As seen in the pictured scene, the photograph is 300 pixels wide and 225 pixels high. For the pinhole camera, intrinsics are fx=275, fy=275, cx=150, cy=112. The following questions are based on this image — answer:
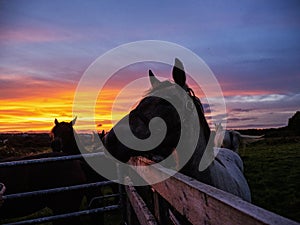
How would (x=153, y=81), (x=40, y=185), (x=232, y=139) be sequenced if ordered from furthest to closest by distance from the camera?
1. (x=232, y=139)
2. (x=40, y=185)
3. (x=153, y=81)

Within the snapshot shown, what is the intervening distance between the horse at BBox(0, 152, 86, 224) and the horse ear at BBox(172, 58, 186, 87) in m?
2.87

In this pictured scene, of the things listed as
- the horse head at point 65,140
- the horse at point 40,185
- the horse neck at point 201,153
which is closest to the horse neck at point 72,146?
the horse head at point 65,140

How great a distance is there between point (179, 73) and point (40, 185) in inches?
128

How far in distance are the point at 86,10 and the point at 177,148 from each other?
779 cm

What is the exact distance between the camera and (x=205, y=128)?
2918 millimetres

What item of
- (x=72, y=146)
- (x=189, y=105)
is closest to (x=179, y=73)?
(x=189, y=105)

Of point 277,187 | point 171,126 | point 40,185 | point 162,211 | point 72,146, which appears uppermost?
point 171,126

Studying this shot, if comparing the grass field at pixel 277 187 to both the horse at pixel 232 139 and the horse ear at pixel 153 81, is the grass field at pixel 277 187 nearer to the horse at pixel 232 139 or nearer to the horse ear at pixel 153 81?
the horse at pixel 232 139

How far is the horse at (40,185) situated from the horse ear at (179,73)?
2.87 m

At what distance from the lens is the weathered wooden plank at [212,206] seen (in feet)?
2.47

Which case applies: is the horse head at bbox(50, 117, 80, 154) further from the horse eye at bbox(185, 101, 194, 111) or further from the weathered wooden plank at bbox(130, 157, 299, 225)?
the weathered wooden plank at bbox(130, 157, 299, 225)

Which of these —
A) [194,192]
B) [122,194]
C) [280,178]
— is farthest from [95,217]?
[280,178]

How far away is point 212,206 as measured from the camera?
1.01 metres

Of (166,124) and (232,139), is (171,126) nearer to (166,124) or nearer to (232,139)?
(166,124)
